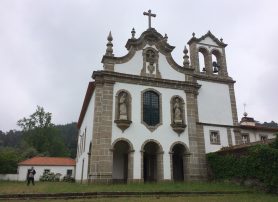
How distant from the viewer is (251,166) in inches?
632

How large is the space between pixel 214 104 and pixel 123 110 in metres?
8.15

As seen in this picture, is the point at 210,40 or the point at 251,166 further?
the point at 210,40

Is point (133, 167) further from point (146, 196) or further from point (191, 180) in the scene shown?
point (146, 196)

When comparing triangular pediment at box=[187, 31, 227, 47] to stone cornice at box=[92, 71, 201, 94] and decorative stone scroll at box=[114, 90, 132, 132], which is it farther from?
decorative stone scroll at box=[114, 90, 132, 132]

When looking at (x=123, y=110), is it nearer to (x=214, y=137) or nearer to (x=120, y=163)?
(x=120, y=163)

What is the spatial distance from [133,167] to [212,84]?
10.1m

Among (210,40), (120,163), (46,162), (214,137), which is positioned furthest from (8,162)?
(210,40)

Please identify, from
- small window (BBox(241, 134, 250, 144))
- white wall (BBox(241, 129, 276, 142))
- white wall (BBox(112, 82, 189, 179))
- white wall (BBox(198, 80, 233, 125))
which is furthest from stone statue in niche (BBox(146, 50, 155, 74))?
small window (BBox(241, 134, 250, 144))

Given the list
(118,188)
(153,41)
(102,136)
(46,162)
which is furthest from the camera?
(46,162)

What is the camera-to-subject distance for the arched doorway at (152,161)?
749 inches

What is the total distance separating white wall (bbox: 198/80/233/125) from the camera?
72.0 ft

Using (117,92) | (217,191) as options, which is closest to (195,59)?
(117,92)

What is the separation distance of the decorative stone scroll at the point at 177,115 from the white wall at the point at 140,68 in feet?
5.94

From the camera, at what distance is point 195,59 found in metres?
23.7
